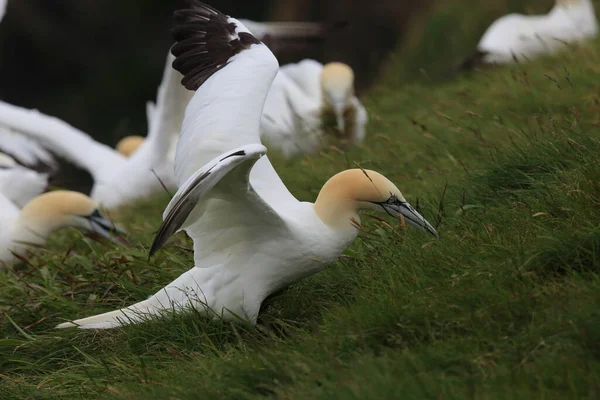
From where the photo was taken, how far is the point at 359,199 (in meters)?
5.14

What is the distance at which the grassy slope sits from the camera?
→ 13.0ft

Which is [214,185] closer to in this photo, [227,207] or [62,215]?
[227,207]

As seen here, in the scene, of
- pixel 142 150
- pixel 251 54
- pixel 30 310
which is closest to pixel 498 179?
pixel 251 54

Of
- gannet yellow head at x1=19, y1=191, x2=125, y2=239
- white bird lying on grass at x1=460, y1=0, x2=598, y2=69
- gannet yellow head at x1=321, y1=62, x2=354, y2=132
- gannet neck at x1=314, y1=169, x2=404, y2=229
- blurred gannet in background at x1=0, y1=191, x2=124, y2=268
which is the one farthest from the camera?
white bird lying on grass at x1=460, y1=0, x2=598, y2=69

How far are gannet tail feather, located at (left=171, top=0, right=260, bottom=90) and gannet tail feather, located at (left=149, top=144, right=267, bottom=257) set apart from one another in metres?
1.44

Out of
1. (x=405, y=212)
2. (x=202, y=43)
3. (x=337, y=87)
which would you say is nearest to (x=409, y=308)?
(x=405, y=212)

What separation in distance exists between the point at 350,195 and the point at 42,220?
3057 mm

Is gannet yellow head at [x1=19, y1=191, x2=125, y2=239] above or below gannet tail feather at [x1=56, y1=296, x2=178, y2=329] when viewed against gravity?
below

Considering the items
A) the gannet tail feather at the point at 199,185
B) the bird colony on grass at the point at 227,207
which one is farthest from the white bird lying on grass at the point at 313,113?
the gannet tail feather at the point at 199,185

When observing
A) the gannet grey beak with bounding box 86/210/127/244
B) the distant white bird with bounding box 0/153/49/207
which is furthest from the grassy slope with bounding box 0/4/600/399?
the distant white bird with bounding box 0/153/49/207

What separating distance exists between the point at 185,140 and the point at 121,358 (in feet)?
3.67

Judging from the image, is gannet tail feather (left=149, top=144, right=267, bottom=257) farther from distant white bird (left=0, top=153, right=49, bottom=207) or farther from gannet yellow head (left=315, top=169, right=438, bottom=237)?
distant white bird (left=0, top=153, right=49, bottom=207)

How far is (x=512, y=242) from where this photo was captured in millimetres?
4738

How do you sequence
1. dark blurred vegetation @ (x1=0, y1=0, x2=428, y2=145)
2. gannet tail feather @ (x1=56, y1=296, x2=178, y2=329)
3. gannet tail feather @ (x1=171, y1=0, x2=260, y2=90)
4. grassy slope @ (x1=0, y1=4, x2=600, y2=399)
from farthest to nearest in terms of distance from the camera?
dark blurred vegetation @ (x1=0, y1=0, x2=428, y2=145) → gannet tail feather @ (x1=171, y1=0, x2=260, y2=90) → gannet tail feather @ (x1=56, y1=296, x2=178, y2=329) → grassy slope @ (x1=0, y1=4, x2=600, y2=399)
